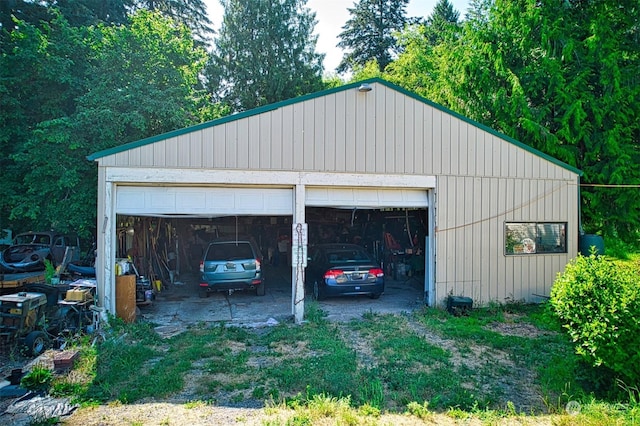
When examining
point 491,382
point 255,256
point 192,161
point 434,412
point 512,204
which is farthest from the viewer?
point 255,256

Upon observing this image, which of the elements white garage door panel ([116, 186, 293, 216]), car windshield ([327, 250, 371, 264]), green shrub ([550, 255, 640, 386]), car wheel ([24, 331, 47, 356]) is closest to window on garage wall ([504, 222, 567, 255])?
car windshield ([327, 250, 371, 264])

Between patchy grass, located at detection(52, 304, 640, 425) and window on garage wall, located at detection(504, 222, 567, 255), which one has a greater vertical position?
window on garage wall, located at detection(504, 222, 567, 255)

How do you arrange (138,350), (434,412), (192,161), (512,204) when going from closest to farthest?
(434,412)
(138,350)
(192,161)
(512,204)

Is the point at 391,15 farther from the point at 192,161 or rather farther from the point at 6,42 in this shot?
the point at 192,161

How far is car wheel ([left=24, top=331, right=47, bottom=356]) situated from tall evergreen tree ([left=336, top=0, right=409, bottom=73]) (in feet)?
104

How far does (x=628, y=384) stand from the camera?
4777mm

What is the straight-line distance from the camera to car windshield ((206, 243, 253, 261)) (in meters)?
10.7

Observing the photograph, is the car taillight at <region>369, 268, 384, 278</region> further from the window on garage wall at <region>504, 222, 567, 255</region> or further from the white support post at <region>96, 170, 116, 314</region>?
the white support post at <region>96, 170, 116, 314</region>

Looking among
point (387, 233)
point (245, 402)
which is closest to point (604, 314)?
point (245, 402)

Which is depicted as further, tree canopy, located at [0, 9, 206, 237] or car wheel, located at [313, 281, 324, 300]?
tree canopy, located at [0, 9, 206, 237]

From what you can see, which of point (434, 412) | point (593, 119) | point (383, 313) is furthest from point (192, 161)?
point (593, 119)

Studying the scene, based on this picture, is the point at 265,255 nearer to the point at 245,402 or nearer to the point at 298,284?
the point at 298,284

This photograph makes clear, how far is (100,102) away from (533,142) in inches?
560

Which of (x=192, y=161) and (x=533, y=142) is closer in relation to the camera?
(x=192, y=161)
